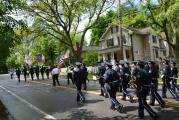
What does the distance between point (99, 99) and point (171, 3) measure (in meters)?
17.1

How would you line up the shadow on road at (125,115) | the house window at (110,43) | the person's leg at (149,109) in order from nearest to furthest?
the person's leg at (149,109), the shadow on road at (125,115), the house window at (110,43)

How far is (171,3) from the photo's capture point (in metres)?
31.8

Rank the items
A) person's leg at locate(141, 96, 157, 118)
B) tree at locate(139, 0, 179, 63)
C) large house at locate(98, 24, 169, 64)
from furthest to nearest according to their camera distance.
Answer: large house at locate(98, 24, 169, 64), tree at locate(139, 0, 179, 63), person's leg at locate(141, 96, 157, 118)

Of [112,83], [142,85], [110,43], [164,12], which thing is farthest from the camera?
[110,43]

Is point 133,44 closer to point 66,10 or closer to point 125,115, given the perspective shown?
point 66,10

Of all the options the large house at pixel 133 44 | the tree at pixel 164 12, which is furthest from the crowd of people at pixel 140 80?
the large house at pixel 133 44

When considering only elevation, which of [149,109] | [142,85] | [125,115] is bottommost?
[125,115]

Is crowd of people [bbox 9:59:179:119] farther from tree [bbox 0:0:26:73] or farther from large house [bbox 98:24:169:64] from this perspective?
large house [bbox 98:24:169:64]

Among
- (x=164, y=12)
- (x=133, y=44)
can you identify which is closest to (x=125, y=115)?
(x=164, y=12)

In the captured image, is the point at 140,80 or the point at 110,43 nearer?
the point at 140,80

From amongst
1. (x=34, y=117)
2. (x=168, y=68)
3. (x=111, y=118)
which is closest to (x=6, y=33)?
(x=34, y=117)

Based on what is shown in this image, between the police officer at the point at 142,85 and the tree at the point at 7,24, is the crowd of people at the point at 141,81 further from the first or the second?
the tree at the point at 7,24

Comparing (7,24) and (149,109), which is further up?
(7,24)

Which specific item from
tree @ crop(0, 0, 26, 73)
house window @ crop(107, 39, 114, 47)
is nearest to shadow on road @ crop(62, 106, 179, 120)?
tree @ crop(0, 0, 26, 73)
